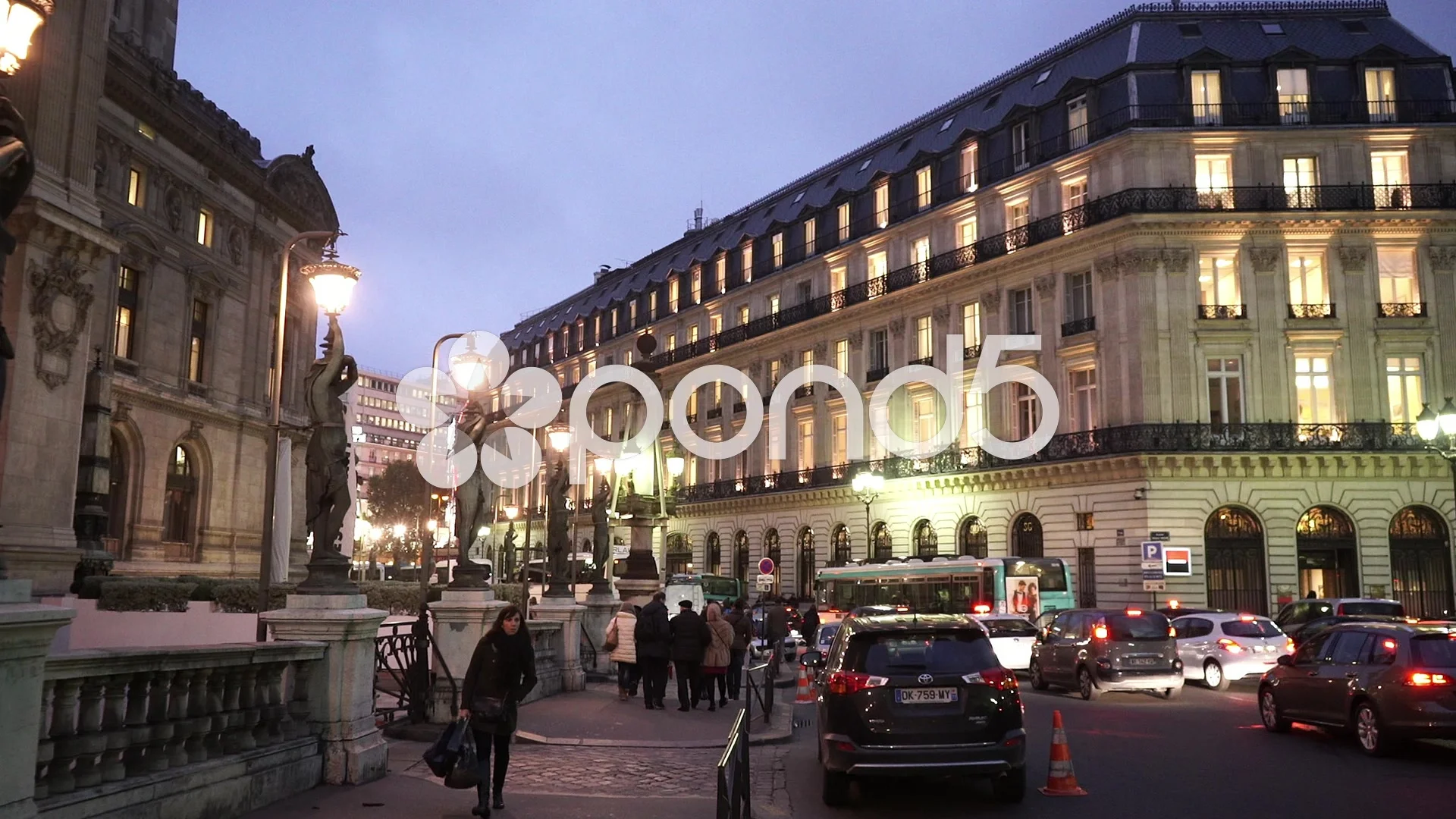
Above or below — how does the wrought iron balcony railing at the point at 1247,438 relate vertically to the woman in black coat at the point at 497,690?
above

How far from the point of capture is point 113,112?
108 ft

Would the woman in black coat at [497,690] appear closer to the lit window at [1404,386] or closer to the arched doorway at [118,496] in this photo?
the arched doorway at [118,496]

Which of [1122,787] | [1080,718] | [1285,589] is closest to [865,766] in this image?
[1122,787]

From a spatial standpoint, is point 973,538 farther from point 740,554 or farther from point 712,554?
point 712,554

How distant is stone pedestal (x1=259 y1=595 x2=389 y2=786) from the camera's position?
995 centimetres

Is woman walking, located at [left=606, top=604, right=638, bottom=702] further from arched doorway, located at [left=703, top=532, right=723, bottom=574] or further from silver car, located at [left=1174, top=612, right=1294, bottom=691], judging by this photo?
arched doorway, located at [left=703, top=532, right=723, bottom=574]

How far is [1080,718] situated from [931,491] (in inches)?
1173

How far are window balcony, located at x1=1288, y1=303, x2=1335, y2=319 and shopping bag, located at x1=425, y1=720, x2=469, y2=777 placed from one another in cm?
3722

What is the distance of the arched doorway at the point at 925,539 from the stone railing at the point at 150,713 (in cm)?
3883

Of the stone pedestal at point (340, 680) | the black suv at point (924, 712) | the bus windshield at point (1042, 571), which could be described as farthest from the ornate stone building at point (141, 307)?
the bus windshield at point (1042, 571)

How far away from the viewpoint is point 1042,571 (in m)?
35.2

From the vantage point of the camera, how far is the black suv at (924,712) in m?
9.70

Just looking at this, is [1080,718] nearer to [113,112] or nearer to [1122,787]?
[1122,787]

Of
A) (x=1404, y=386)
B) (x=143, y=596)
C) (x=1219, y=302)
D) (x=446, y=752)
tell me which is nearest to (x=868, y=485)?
(x=1219, y=302)
